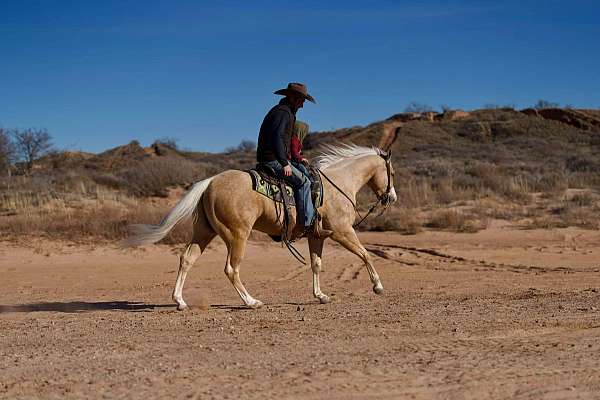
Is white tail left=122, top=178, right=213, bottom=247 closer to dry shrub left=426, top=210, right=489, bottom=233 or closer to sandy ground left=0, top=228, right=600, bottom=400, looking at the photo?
sandy ground left=0, top=228, right=600, bottom=400

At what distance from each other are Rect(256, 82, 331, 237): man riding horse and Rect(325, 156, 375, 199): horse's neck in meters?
0.76

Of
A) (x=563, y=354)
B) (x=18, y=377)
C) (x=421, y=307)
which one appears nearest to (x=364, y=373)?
(x=563, y=354)

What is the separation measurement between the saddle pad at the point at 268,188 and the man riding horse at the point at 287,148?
0.09m

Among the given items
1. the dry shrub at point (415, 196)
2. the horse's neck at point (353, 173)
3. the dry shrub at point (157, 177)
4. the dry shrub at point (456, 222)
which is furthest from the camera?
the dry shrub at point (157, 177)

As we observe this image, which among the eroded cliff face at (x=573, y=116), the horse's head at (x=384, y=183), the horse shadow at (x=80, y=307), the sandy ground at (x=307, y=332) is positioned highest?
the eroded cliff face at (x=573, y=116)

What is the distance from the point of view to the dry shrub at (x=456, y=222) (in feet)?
60.3

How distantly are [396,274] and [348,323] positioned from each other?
5.39m

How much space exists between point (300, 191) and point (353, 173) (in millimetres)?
1289

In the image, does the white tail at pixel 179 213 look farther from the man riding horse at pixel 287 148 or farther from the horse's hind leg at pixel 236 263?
the man riding horse at pixel 287 148

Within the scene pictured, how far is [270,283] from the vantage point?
12.4 metres

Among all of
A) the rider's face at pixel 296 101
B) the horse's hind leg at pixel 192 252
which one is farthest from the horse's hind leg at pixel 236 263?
the rider's face at pixel 296 101

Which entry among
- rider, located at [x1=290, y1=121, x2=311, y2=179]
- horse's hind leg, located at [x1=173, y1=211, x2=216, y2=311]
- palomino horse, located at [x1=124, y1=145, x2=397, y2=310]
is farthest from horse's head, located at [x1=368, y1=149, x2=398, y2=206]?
horse's hind leg, located at [x1=173, y1=211, x2=216, y2=311]

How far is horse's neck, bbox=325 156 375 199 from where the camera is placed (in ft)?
33.4

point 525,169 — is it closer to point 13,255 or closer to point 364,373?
point 13,255
